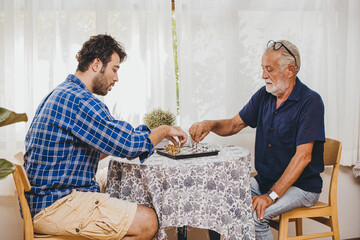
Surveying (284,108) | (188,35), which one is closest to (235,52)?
(188,35)

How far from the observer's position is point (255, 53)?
9.11ft

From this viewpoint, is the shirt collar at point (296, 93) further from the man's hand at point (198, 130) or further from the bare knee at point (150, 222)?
the bare knee at point (150, 222)

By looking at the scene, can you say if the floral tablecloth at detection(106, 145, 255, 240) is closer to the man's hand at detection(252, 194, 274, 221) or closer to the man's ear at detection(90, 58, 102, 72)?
Answer: the man's hand at detection(252, 194, 274, 221)

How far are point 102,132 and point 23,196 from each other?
399 mm

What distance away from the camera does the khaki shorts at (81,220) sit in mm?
1559

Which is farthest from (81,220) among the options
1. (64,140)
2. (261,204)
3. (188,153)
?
(261,204)

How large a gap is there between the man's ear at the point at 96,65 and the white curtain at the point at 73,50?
754mm

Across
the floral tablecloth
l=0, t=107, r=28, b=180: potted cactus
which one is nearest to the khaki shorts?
the floral tablecloth

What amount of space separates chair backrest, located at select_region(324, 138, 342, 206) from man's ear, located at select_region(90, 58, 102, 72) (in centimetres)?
144

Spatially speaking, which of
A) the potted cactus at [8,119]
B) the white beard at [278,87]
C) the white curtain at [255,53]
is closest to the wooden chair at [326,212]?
the white beard at [278,87]

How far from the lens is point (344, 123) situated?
9.68 ft

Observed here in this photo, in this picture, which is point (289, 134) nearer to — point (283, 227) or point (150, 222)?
point (283, 227)

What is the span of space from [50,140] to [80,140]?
12cm

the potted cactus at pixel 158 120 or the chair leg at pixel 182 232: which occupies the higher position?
the potted cactus at pixel 158 120
